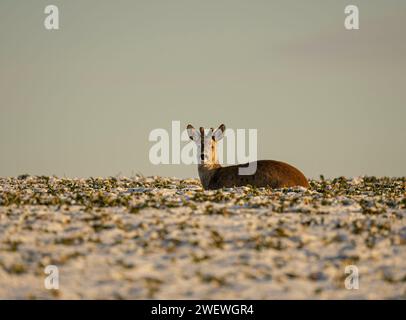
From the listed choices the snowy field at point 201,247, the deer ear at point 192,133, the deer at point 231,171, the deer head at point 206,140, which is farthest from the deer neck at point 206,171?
the snowy field at point 201,247

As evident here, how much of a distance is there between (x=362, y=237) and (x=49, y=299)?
6686 mm

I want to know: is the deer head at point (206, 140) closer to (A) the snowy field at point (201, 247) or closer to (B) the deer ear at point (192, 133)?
(B) the deer ear at point (192, 133)

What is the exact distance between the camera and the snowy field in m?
10.9

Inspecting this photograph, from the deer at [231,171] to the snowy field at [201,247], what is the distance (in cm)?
385

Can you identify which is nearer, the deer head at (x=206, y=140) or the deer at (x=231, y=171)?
the deer at (x=231, y=171)

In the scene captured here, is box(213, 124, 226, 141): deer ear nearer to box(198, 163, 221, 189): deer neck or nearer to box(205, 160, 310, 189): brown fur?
box(198, 163, 221, 189): deer neck

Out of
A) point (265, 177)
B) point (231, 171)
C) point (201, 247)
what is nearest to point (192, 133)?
point (231, 171)

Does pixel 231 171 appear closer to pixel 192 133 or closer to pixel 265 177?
pixel 265 177

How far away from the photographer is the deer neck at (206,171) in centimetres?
2369

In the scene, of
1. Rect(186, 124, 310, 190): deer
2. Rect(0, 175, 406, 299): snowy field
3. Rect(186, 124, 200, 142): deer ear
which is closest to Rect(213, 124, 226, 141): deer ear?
Rect(186, 124, 310, 190): deer
